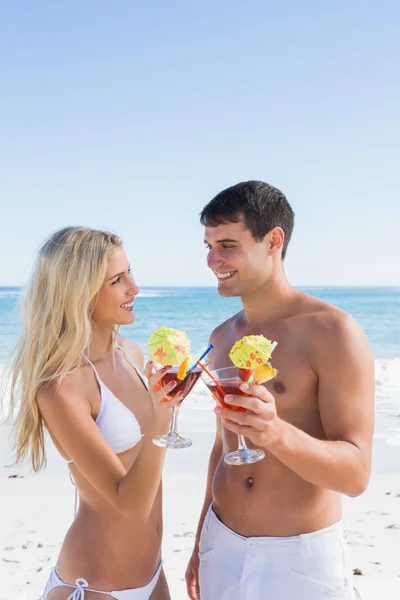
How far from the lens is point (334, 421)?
2.42m

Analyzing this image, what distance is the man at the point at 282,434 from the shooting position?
2.24 meters

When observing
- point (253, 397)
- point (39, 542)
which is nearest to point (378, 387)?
point (39, 542)

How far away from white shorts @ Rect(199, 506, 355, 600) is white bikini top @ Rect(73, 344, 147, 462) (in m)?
0.66

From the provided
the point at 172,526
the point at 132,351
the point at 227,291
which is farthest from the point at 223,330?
the point at 172,526

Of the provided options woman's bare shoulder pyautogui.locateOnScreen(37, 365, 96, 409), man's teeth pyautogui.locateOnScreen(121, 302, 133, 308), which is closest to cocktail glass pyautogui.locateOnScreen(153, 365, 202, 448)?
woman's bare shoulder pyautogui.locateOnScreen(37, 365, 96, 409)

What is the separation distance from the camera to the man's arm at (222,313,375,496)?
201 cm

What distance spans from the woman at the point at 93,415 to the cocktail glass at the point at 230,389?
0.22 metres

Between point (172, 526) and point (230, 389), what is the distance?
14.4 feet

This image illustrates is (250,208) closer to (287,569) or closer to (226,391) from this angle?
(226,391)

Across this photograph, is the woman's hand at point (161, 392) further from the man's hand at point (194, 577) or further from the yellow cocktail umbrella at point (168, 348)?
the man's hand at point (194, 577)

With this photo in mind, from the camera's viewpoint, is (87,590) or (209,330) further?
(209,330)

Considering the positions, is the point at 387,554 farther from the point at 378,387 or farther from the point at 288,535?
the point at 378,387

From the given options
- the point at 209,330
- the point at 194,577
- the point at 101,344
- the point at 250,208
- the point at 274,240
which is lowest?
the point at 209,330

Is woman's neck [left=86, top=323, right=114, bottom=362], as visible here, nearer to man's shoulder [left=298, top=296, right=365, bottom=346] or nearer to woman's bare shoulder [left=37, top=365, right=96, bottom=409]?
woman's bare shoulder [left=37, top=365, right=96, bottom=409]
